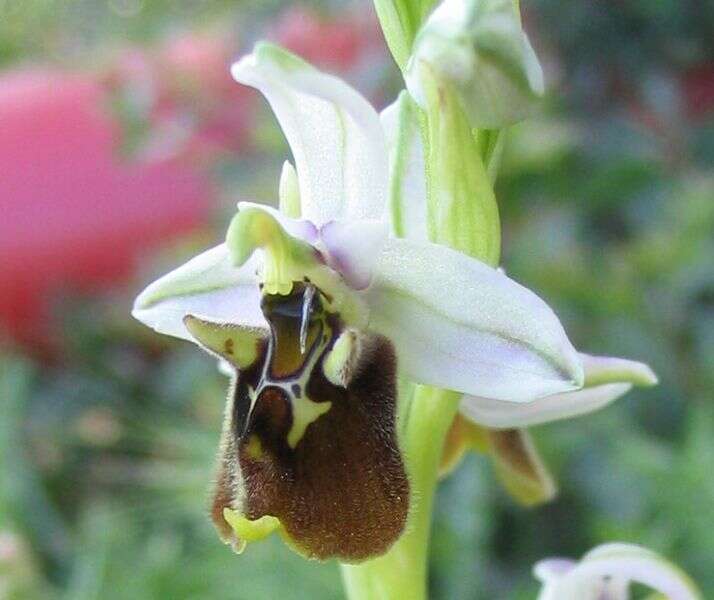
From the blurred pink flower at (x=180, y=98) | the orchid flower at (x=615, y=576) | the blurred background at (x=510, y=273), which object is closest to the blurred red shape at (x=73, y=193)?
the blurred background at (x=510, y=273)

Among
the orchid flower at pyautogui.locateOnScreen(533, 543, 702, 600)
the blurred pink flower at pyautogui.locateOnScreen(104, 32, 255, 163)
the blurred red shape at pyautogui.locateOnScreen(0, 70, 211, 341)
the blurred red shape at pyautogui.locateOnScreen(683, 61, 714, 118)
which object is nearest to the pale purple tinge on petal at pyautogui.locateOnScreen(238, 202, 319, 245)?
the orchid flower at pyautogui.locateOnScreen(533, 543, 702, 600)

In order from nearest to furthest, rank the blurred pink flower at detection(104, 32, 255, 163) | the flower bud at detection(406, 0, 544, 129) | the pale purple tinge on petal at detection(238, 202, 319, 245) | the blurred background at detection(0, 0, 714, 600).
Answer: the flower bud at detection(406, 0, 544, 129)
the pale purple tinge on petal at detection(238, 202, 319, 245)
the blurred background at detection(0, 0, 714, 600)
the blurred pink flower at detection(104, 32, 255, 163)

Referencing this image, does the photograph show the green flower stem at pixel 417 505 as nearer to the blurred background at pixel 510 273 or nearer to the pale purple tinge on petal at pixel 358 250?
the pale purple tinge on petal at pixel 358 250

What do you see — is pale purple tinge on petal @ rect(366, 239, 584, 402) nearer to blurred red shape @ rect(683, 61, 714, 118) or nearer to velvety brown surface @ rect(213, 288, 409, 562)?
velvety brown surface @ rect(213, 288, 409, 562)

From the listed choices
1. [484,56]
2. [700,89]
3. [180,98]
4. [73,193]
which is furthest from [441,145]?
[73,193]

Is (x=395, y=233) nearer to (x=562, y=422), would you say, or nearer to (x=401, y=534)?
(x=401, y=534)

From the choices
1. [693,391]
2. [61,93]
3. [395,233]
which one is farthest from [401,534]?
[61,93]
